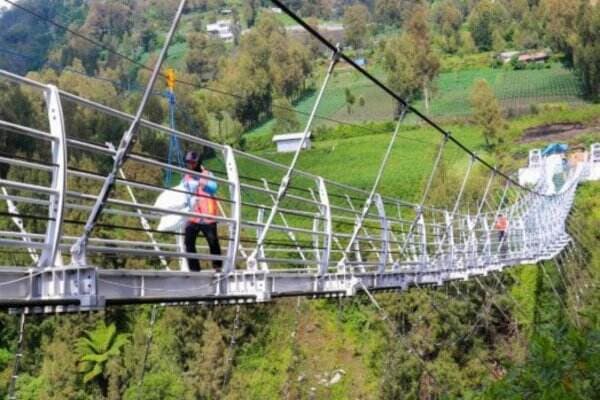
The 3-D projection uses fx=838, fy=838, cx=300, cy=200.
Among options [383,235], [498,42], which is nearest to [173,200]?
[383,235]

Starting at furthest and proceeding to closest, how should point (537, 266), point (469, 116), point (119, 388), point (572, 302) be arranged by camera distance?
point (469, 116), point (119, 388), point (537, 266), point (572, 302)

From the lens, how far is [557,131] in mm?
24641

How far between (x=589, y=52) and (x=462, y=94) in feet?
19.7

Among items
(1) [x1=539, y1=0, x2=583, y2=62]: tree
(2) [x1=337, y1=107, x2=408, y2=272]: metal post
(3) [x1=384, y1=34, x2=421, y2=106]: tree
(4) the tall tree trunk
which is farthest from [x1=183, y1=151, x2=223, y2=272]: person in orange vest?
(1) [x1=539, y1=0, x2=583, y2=62]: tree

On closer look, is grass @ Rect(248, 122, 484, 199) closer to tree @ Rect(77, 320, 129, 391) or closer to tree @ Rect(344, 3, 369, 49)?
tree @ Rect(77, 320, 129, 391)

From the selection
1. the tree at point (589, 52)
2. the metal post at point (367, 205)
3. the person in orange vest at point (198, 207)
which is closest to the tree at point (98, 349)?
the metal post at point (367, 205)

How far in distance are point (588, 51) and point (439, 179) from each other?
1451 cm

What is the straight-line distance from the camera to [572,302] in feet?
41.8

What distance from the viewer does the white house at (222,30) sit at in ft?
199

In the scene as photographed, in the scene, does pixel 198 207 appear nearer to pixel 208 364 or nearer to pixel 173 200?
pixel 173 200

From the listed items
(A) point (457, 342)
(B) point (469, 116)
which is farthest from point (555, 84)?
(A) point (457, 342)

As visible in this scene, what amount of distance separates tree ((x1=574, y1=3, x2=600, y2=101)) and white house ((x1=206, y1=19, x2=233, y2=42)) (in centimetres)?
3268

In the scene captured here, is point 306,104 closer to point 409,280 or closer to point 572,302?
point 572,302

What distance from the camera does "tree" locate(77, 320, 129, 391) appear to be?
1573cm
